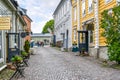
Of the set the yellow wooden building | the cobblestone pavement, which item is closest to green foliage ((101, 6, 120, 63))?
the cobblestone pavement

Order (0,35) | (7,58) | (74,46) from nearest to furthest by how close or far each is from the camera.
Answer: (0,35)
(7,58)
(74,46)

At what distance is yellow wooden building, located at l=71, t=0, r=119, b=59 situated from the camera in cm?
2569

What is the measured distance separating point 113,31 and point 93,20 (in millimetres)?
8944

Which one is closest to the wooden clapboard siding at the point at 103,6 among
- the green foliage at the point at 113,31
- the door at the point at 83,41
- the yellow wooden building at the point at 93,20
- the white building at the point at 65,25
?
the yellow wooden building at the point at 93,20

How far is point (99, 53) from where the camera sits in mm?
26734

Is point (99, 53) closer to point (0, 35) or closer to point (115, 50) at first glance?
point (115, 50)

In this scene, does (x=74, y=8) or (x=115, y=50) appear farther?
(x=74, y=8)

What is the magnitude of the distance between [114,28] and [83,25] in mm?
13740

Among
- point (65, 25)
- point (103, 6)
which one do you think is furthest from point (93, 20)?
point (65, 25)

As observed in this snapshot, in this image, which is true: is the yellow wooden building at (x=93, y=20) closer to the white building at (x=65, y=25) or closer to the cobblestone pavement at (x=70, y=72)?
the white building at (x=65, y=25)

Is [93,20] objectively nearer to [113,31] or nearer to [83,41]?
[83,41]

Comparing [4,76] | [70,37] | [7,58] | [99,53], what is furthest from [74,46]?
[4,76]

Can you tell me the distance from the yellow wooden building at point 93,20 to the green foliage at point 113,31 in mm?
3106

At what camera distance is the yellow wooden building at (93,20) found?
25688 millimetres
